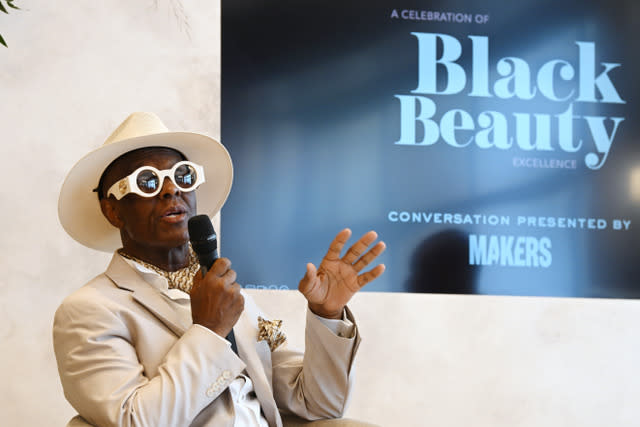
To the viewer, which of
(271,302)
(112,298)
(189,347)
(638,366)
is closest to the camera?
(189,347)

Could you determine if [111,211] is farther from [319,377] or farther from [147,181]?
[319,377]

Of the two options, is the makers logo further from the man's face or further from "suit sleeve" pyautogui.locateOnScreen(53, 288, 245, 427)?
"suit sleeve" pyautogui.locateOnScreen(53, 288, 245, 427)

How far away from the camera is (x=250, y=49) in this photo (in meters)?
3.24

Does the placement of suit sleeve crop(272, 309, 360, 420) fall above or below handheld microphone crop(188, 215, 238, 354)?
below

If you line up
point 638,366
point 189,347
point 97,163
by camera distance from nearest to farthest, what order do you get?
point 189,347 → point 97,163 → point 638,366

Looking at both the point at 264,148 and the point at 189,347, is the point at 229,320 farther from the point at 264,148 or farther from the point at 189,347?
the point at 264,148

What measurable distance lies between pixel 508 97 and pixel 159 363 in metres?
2.16

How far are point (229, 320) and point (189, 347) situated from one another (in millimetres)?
116

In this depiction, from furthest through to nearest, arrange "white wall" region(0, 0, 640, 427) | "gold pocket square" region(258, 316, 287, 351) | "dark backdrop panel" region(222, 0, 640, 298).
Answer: "dark backdrop panel" region(222, 0, 640, 298) → "white wall" region(0, 0, 640, 427) → "gold pocket square" region(258, 316, 287, 351)

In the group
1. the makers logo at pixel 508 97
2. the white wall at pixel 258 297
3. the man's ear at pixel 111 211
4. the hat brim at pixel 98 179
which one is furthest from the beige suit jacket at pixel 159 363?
the makers logo at pixel 508 97

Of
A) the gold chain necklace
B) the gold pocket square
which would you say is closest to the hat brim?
the gold chain necklace

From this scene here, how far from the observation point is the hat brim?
2.06 meters

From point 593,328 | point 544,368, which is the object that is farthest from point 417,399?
point 593,328

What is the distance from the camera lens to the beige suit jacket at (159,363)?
1737 mm
